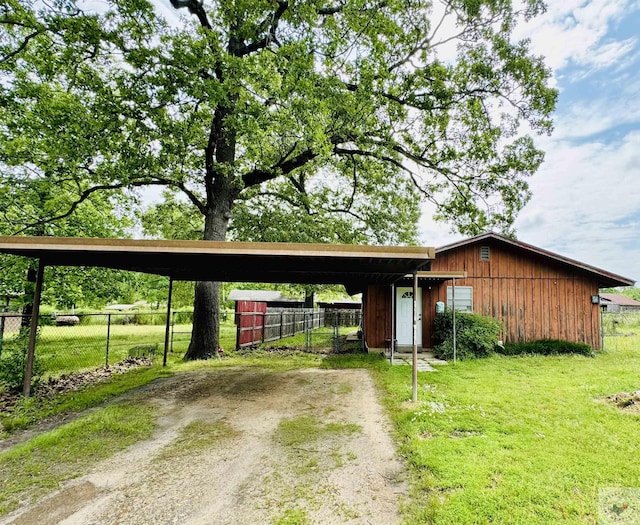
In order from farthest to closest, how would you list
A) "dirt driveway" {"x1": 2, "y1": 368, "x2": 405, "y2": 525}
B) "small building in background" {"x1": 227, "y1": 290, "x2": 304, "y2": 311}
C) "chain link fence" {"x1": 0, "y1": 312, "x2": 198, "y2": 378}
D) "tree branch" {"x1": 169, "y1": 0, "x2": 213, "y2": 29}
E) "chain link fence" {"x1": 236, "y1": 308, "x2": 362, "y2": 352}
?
1. "small building in background" {"x1": 227, "y1": 290, "x2": 304, "y2": 311}
2. "chain link fence" {"x1": 236, "y1": 308, "x2": 362, "y2": 352}
3. "tree branch" {"x1": 169, "y1": 0, "x2": 213, "y2": 29}
4. "chain link fence" {"x1": 0, "y1": 312, "x2": 198, "y2": 378}
5. "dirt driveway" {"x1": 2, "y1": 368, "x2": 405, "y2": 525}

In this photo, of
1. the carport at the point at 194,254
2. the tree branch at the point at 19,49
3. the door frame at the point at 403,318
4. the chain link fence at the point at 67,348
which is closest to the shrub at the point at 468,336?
the door frame at the point at 403,318

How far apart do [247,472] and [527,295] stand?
35.6ft

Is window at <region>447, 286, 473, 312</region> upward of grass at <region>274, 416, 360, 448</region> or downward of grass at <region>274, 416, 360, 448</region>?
upward

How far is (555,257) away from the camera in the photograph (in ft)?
36.1

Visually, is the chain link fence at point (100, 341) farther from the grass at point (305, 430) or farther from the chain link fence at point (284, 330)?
the grass at point (305, 430)

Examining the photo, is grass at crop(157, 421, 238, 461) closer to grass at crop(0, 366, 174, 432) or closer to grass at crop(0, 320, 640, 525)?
grass at crop(0, 320, 640, 525)

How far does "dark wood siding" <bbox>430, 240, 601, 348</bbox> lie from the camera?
1131cm

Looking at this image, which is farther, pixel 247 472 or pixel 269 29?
pixel 269 29

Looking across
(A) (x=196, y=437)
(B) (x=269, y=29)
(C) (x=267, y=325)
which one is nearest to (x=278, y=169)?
(B) (x=269, y=29)

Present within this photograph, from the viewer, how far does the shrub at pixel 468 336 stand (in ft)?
33.0

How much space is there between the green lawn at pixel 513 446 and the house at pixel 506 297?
3.90 meters

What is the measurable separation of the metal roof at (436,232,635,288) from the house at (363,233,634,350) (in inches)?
1.4

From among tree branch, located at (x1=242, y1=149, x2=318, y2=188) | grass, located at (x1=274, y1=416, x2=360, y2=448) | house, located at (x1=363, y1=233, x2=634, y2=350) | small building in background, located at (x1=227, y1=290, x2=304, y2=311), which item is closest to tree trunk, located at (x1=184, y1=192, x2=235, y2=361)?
tree branch, located at (x1=242, y1=149, x2=318, y2=188)

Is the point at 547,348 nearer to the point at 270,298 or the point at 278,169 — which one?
the point at 278,169
